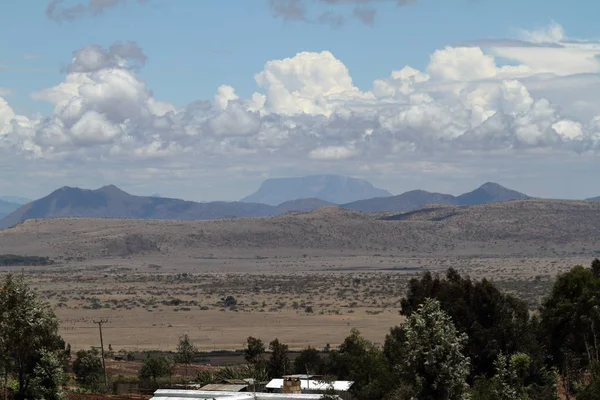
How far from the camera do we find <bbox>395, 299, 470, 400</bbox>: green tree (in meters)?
28.5

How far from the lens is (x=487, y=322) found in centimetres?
4512

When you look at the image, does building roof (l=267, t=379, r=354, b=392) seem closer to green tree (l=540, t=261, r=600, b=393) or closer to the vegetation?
the vegetation

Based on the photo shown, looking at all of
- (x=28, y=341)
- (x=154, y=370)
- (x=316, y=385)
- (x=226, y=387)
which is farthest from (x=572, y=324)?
(x=28, y=341)

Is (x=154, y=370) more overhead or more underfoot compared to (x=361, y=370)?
more underfoot

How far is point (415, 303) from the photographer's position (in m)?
49.6

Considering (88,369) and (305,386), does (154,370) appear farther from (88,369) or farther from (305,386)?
(305,386)

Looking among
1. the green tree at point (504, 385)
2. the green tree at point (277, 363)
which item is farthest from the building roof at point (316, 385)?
the green tree at point (277, 363)

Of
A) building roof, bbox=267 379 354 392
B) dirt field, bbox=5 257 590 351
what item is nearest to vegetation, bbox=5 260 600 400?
building roof, bbox=267 379 354 392

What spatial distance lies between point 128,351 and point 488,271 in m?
99.9

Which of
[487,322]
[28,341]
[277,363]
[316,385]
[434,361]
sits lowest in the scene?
[277,363]

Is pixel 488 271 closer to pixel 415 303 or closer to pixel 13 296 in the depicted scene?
pixel 415 303

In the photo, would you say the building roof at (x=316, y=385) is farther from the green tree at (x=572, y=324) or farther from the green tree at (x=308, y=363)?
the green tree at (x=572, y=324)

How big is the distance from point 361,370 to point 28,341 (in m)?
17.5

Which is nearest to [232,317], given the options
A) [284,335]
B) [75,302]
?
[284,335]
